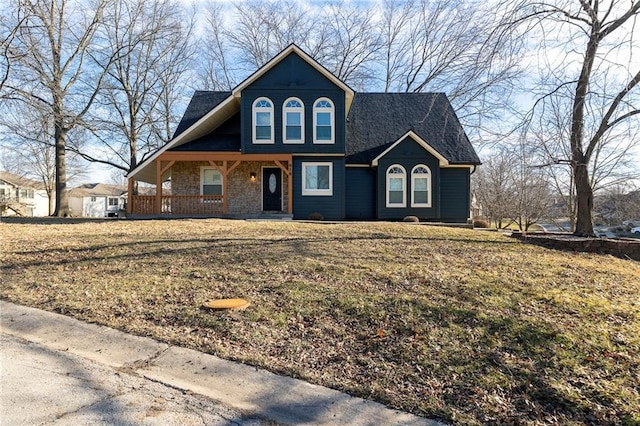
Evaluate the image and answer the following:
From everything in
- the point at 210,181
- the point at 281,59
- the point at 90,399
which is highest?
the point at 281,59

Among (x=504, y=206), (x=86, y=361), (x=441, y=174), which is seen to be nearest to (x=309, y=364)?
(x=86, y=361)

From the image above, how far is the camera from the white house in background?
59.2 m

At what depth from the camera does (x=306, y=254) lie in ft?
24.2

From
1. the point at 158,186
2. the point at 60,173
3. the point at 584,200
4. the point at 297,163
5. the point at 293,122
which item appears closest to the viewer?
the point at 584,200

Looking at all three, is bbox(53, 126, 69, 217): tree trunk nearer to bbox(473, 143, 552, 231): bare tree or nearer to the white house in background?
bbox(473, 143, 552, 231): bare tree

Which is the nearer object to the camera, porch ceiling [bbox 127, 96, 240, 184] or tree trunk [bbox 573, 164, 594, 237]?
tree trunk [bbox 573, 164, 594, 237]

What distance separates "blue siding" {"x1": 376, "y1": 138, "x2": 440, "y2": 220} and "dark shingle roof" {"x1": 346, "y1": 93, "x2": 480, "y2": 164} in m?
0.83

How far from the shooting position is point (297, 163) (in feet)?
56.9

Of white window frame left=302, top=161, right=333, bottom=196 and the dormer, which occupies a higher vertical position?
the dormer

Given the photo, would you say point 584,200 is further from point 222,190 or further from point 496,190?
point 496,190

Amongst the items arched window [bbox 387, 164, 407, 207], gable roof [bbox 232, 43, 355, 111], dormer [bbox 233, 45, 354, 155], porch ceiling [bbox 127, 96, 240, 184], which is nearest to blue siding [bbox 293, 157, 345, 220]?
dormer [bbox 233, 45, 354, 155]

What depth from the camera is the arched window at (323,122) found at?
1705 centimetres

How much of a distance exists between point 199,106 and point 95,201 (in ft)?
165

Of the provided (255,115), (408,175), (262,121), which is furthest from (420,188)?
(255,115)
